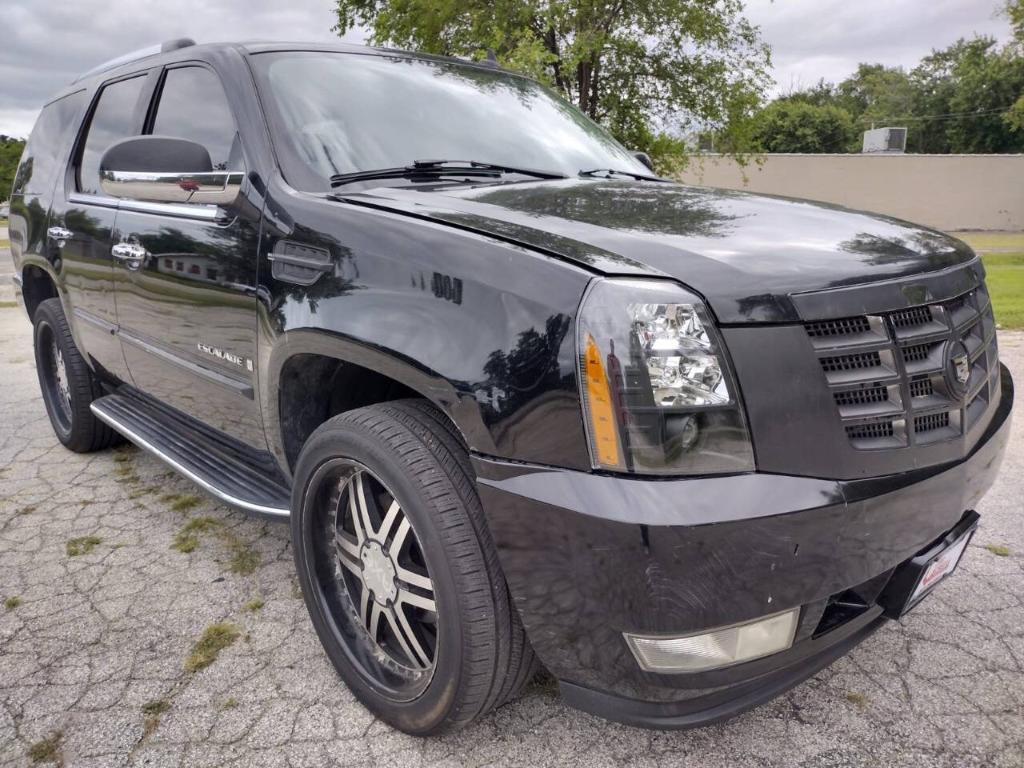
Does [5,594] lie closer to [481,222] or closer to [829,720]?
[481,222]

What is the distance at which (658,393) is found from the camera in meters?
1.57

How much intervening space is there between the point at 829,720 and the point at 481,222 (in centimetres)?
162

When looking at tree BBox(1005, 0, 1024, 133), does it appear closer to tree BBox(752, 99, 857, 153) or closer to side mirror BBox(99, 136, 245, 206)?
side mirror BBox(99, 136, 245, 206)

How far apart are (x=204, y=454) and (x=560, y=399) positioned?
6.48ft

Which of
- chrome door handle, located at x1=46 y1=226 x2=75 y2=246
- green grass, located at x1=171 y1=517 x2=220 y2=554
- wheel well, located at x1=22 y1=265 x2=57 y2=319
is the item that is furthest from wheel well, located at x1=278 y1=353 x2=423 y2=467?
wheel well, located at x1=22 y1=265 x2=57 y2=319

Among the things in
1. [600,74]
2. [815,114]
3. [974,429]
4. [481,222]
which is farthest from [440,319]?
[815,114]

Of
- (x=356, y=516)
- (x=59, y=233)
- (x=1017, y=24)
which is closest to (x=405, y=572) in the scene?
(x=356, y=516)

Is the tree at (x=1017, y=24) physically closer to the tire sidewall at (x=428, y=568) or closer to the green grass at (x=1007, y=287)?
the green grass at (x=1007, y=287)

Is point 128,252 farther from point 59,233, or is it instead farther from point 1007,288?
point 1007,288

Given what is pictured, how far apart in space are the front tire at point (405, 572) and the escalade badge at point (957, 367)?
1107mm

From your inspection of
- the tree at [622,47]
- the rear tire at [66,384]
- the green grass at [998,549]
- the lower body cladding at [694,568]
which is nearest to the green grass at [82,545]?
the rear tire at [66,384]

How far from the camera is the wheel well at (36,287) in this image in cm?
457

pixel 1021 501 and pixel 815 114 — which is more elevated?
pixel 815 114

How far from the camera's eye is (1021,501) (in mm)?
3717
